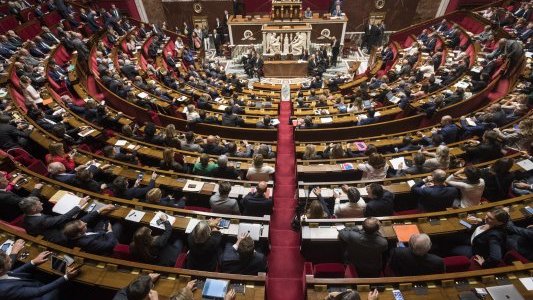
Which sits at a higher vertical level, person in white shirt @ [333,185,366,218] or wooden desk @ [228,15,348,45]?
wooden desk @ [228,15,348,45]

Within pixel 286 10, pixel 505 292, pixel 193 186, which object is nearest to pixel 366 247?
pixel 505 292

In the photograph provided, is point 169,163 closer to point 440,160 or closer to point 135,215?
point 135,215

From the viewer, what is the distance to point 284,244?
4961 millimetres

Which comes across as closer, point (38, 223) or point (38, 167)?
point (38, 223)

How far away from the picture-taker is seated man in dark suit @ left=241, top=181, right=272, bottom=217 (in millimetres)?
4902

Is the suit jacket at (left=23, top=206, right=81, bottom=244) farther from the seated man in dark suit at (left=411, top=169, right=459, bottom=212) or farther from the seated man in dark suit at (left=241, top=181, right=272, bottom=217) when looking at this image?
the seated man in dark suit at (left=411, top=169, right=459, bottom=212)

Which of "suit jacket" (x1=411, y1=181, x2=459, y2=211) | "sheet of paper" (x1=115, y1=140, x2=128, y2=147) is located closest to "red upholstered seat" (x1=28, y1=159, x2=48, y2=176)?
"sheet of paper" (x1=115, y1=140, x2=128, y2=147)

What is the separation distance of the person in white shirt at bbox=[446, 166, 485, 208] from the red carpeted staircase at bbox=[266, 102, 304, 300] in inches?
100

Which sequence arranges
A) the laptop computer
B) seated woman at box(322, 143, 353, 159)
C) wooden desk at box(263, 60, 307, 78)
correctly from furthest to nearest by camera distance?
wooden desk at box(263, 60, 307, 78)
seated woman at box(322, 143, 353, 159)
the laptop computer

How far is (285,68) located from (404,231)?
12168 millimetres

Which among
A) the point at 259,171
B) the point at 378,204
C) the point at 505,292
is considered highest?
the point at 259,171

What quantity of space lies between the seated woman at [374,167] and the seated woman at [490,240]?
1.78 m

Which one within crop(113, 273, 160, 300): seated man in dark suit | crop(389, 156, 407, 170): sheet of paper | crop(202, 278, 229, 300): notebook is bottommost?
crop(113, 273, 160, 300): seated man in dark suit

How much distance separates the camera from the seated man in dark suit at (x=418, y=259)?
345cm
